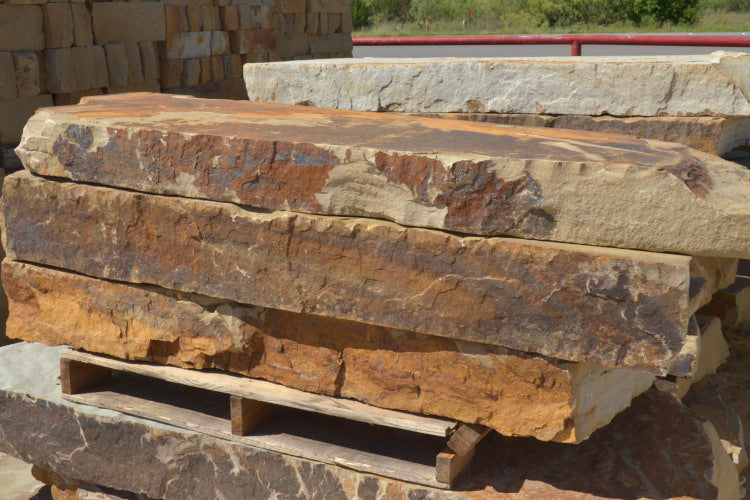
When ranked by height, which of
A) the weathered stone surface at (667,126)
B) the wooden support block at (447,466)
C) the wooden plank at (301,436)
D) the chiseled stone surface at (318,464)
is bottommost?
the chiseled stone surface at (318,464)

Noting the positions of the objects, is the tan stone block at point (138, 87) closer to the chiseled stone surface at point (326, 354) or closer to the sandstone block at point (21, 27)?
the sandstone block at point (21, 27)

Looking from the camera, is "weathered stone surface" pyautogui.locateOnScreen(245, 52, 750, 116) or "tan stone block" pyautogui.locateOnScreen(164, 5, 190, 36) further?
"tan stone block" pyautogui.locateOnScreen(164, 5, 190, 36)

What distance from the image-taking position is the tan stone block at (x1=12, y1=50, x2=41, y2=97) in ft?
17.1

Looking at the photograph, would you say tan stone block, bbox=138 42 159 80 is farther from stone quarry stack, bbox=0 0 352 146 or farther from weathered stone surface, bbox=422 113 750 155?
Answer: weathered stone surface, bbox=422 113 750 155

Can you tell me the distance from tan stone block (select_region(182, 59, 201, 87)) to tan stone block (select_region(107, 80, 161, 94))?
428 millimetres

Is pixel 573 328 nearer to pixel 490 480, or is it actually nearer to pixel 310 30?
pixel 490 480

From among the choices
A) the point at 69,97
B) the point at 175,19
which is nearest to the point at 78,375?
the point at 69,97

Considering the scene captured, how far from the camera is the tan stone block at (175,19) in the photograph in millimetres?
6852

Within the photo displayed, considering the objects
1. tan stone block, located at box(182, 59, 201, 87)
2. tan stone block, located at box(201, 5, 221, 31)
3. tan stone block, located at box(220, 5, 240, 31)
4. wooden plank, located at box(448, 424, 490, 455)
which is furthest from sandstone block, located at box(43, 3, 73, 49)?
wooden plank, located at box(448, 424, 490, 455)

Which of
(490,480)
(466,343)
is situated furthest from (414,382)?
(490,480)

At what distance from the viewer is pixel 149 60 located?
6543 mm

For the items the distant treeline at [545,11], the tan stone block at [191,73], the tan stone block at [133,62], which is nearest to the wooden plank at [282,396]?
the tan stone block at [133,62]

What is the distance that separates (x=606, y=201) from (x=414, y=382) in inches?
29.1

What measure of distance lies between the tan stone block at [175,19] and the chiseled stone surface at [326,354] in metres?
4.55
